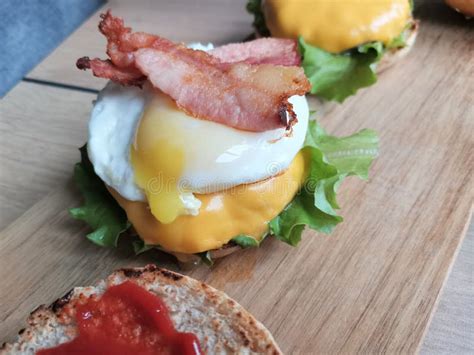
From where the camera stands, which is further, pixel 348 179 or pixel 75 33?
pixel 75 33

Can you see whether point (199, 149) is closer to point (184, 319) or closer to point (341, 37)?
point (184, 319)

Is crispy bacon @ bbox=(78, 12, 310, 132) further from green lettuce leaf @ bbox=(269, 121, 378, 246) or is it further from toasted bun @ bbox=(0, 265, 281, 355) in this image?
toasted bun @ bbox=(0, 265, 281, 355)

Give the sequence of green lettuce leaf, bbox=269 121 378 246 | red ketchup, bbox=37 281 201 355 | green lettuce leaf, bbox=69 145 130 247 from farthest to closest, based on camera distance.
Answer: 1. green lettuce leaf, bbox=69 145 130 247
2. green lettuce leaf, bbox=269 121 378 246
3. red ketchup, bbox=37 281 201 355

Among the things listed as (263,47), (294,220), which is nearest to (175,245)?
(294,220)

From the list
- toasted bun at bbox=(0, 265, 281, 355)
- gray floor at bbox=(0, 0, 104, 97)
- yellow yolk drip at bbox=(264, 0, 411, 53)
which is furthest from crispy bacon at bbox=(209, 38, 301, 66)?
gray floor at bbox=(0, 0, 104, 97)

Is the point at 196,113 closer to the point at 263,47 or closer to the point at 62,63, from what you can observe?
the point at 263,47

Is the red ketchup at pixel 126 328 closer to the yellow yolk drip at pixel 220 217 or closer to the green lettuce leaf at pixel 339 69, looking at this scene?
the yellow yolk drip at pixel 220 217
